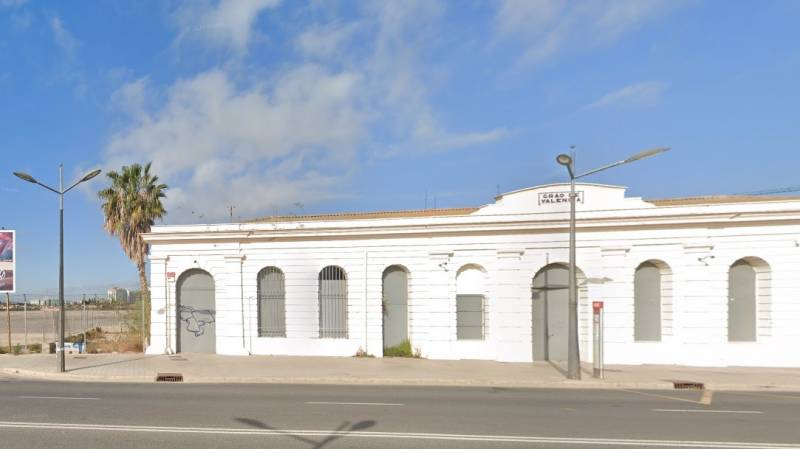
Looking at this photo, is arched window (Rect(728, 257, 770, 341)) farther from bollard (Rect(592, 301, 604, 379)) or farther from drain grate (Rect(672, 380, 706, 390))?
bollard (Rect(592, 301, 604, 379))

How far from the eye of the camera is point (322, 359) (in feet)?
65.7

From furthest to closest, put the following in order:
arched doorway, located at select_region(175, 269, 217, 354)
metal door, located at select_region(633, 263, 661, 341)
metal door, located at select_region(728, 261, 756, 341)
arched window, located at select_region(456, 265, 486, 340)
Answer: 1. arched doorway, located at select_region(175, 269, 217, 354)
2. arched window, located at select_region(456, 265, 486, 340)
3. metal door, located at select_region(633, 263, 661, 341)
4. metal door, located at select_region(728, 261, 756, 341)

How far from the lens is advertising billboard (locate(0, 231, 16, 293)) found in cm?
2356

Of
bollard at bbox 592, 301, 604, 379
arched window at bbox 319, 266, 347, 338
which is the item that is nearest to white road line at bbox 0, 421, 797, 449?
bollard at bbox 592, 301, 604, 379

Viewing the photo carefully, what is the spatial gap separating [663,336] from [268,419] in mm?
15357

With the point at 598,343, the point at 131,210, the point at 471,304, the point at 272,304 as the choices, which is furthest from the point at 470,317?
the point at 131,210

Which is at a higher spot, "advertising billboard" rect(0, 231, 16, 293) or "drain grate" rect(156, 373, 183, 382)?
"advertising billboard" rect(0, 231, 16, 293)

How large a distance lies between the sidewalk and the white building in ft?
3.13

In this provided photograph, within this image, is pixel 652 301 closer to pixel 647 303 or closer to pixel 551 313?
pixel 647 303

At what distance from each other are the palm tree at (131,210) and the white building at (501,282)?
7.87m

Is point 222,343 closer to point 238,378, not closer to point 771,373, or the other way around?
point 238,378

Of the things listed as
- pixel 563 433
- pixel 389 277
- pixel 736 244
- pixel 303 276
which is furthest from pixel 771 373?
pixel 303 276

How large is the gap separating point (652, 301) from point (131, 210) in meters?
27.3

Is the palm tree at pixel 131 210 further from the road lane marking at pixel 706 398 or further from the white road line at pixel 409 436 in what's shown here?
the road lane marking at pixel 706 398
